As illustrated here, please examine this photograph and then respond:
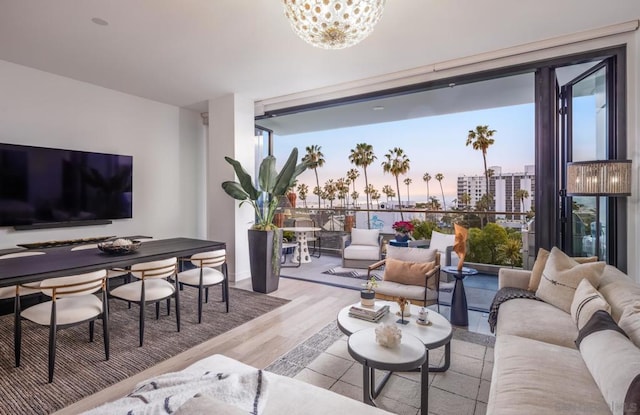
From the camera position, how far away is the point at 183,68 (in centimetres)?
388

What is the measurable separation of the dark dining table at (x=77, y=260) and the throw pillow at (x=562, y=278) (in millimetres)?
3153

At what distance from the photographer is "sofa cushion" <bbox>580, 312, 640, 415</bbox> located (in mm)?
1111

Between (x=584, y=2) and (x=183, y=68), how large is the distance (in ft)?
13.0

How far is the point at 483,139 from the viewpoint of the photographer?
4980 mm

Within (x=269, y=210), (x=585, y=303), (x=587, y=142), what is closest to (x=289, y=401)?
(x=585, y=303)

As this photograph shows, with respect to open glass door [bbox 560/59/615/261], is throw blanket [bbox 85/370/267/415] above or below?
below

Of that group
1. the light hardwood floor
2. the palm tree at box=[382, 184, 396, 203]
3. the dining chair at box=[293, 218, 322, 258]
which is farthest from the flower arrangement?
the dining chair at box=[293, 218, 322, 258]

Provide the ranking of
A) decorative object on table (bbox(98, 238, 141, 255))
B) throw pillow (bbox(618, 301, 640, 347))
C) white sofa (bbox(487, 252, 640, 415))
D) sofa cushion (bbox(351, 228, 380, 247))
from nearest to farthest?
white sofa (bbox(487, 252, 640, 415)) < throw pillow (bbox(618, 301, 640, 347)) < decorative object on table (bbox(98, 238, 141, 255)) < sofa cushion (bbox(351, 228, 380, 247))

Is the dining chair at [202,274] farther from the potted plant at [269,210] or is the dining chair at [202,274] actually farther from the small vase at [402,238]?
the small vase at [402,238]

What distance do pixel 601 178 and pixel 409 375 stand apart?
86.6 inches

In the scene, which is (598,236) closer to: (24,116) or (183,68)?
(183,68)

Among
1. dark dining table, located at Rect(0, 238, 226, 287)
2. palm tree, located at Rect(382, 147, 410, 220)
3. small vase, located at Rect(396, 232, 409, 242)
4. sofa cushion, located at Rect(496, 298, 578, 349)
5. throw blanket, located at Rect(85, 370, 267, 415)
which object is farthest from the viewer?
palm tree, located at Rect(382, 147, 410, 220)

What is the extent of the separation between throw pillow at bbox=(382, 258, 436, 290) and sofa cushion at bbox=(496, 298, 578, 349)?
0.80m

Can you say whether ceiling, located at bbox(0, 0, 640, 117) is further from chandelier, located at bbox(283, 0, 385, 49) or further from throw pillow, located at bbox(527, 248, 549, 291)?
throw pillow, located at bbox(527, 248, 549, 291)
